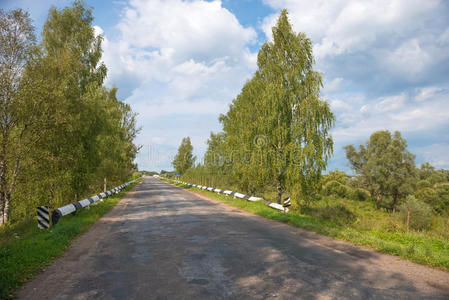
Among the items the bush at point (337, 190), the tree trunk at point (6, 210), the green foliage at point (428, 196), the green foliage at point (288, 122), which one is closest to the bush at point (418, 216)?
the green foliage at point (288, 122)

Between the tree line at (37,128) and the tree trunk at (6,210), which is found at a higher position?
the tree line at (37,128)

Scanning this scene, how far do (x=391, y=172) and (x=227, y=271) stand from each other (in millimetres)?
43872

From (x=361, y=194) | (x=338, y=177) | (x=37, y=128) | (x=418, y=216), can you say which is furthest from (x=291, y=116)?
(x=338, y=177)

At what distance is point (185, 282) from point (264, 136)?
13.7 m

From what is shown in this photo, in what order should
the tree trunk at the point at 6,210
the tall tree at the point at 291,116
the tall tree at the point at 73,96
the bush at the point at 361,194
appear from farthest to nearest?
the bush at the point at 361,194 < the tall tree at the point at 291,116 < the tall tree at the point at 73,96 < the tree trunk at the point at 6,210

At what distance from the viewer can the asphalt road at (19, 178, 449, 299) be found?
4043 mm

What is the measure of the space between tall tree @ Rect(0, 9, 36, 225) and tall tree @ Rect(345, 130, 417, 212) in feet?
145

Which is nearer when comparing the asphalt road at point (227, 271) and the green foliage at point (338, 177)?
the asphalt road at point (227, 271)

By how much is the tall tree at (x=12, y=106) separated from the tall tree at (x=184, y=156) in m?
54.2

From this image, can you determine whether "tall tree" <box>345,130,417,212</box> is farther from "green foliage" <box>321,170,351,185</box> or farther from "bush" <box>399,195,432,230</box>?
"bush" <box>399,195,432,230</box>

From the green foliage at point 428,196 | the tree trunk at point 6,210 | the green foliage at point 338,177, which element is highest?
the green foliage at point 338,177

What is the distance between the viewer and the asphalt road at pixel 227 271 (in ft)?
13.3

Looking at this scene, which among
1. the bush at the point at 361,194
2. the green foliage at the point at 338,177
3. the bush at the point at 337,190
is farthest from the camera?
the green foliage at the point at 338,177

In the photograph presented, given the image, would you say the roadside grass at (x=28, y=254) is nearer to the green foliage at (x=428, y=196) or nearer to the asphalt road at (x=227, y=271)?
the asphalt road at (x=227, y=271)
